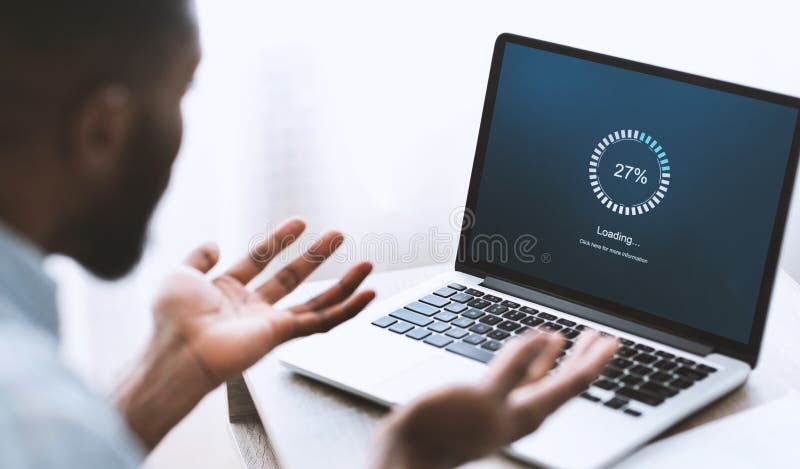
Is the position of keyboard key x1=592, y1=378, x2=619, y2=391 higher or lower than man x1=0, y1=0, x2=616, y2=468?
lower

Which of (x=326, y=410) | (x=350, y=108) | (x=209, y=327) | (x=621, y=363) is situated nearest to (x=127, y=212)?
(x=209, y=327)

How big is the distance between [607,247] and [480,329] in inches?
6.9

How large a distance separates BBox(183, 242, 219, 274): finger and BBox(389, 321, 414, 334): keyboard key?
0.20 meters

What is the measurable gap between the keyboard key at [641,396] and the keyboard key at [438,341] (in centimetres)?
18

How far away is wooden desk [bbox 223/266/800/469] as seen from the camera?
0.78 m

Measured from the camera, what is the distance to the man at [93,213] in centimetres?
46

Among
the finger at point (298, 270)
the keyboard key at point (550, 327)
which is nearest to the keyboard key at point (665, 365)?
the keyboard key at point (550, 327)

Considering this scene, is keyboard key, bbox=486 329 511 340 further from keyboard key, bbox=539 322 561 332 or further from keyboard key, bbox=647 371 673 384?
keyboard key, bbox=647 371 673 384

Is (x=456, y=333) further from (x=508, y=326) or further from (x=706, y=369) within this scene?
(x=706, y=369)

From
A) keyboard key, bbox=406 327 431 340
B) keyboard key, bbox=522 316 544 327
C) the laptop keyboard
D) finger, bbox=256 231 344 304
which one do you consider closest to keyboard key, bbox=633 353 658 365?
the laptop keyboard

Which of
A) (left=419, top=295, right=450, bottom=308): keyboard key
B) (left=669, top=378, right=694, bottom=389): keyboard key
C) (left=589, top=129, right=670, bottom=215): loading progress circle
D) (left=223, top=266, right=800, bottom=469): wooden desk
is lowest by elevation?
(left=223, top=266, right=800, bottom=469): wooden desk

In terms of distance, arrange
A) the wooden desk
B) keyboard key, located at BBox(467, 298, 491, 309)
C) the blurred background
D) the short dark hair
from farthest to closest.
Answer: the blurred background < keyboard key, located at BBox(467, 298, 491, 309) < the wooden desk < the short dark hair

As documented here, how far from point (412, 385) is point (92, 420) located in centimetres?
41

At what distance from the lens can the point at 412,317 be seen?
958 mm
